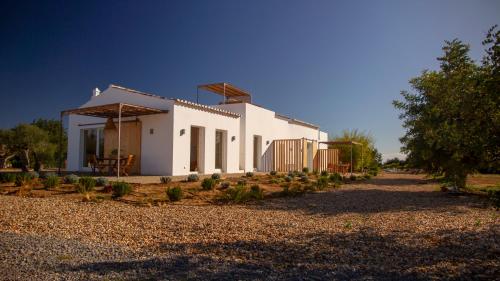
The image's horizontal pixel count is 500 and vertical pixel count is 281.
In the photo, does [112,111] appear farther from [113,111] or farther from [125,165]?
[125,165]

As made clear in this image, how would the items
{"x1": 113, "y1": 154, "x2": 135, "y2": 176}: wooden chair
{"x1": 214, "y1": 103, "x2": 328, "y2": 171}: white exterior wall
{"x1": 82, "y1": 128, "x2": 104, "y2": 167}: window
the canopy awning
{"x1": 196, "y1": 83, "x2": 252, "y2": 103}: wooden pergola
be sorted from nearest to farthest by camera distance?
the canopy awning
{"x1": 113, "y1": 154, "x2": 135, "y2": 176}: wooden chair
{"x1": 82, "y1": 128, "x2": 104, "y2": 167}: window
{"x1": 214, "y1": 103, "x2": 328, "y2": 171}: white exterior wall
{"x1": 196, "y1": 83, "x2": 252, "y2": 103}: wooden pergola

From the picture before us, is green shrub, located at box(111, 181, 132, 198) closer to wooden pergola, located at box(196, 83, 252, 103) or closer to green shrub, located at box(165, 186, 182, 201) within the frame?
green shrub, located at box(165, 186, 182, 201)

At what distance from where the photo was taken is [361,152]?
24562 mm

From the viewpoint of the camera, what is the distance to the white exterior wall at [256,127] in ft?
57.9

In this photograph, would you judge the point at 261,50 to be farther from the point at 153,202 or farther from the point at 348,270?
the point at 348,270

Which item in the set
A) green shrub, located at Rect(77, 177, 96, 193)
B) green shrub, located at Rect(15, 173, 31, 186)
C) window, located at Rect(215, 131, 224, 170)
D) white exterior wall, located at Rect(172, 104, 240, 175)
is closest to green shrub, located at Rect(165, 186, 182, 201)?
green shrub, located at Rect(77, 177, 96, 193)

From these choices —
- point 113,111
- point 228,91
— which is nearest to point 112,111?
point 113,111

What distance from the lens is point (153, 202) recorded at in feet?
24.2

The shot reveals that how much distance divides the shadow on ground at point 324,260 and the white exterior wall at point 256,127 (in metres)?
13.2

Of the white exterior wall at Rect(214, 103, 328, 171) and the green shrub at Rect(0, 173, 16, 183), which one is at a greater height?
the white exterior wall at Rect(214, 103, 328, 171)

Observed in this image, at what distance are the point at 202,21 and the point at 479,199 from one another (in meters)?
10.6

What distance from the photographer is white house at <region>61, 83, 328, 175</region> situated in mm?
13477

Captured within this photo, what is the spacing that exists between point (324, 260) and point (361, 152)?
2232 cm

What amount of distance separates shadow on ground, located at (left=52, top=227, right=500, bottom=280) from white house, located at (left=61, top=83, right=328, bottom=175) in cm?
898
